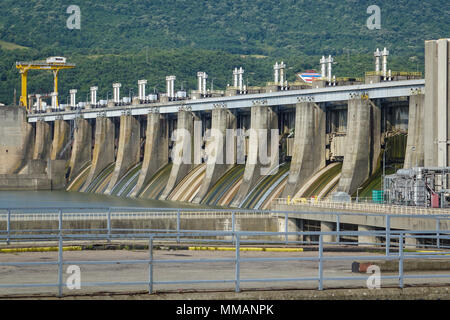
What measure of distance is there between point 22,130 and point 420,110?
291ft

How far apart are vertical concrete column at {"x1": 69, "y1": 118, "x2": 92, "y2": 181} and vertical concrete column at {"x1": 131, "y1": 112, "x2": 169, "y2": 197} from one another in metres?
21.6

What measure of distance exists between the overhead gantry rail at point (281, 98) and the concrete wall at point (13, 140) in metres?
18.0

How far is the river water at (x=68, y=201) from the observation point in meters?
90.0

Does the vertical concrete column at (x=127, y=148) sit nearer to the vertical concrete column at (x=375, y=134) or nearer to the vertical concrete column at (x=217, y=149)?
the vertical concrete column at (x=217, y=149)

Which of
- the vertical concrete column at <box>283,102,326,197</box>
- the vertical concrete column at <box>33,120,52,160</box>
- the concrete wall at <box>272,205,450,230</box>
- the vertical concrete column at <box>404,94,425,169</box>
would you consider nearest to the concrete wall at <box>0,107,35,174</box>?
the vertical concrete column at <box>33,120,52,160</box>

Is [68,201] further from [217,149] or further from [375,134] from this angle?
[375,134]

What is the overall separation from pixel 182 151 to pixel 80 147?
1284 inches

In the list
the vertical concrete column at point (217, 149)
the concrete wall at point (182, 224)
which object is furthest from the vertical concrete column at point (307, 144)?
the concrete wall at point (182, 224)

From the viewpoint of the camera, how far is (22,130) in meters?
143

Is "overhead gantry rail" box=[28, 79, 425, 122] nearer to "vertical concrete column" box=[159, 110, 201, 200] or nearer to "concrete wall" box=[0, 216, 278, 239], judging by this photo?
"vertical concrete column" box=[159, 110, 201, 200]

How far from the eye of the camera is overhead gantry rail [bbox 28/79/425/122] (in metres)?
70.4

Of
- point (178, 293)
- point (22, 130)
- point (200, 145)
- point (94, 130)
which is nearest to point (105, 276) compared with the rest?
point (178, 293)

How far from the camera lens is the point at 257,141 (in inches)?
3371

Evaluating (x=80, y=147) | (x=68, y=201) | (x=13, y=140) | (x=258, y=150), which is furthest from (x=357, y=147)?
(x=13, y=140)
